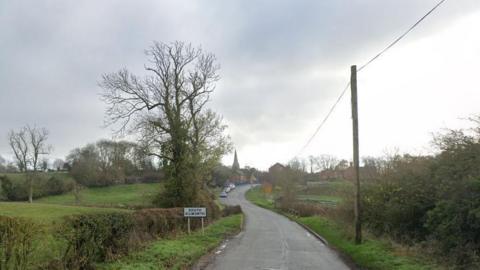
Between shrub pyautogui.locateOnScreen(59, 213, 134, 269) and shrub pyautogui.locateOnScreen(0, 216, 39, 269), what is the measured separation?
131 cm

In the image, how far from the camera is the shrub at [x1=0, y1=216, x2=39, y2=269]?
823 centimetres

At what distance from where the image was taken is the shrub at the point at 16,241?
8227 mm

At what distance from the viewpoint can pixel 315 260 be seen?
16969 mm

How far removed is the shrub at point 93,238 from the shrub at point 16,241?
1.31m

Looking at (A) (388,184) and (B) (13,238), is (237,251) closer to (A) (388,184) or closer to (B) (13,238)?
(A) (388,184)

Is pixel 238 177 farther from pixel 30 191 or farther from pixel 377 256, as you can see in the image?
pixel 377 256

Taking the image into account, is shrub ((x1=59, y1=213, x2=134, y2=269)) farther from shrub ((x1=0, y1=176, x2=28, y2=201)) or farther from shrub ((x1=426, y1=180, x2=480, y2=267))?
shrub ((x1=0, y1=176, x2=28, y2=201))

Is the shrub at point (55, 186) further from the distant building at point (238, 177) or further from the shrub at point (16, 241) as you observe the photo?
the shrub at point (16, 241)

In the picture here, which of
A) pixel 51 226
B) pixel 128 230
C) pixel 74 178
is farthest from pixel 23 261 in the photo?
pixel 74 178

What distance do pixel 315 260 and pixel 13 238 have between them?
11.2 m

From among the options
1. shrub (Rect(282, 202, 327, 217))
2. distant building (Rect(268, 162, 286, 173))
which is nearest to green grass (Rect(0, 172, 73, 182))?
distant building (Rect(268, 162, 286, 173))

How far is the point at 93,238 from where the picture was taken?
38.9 feet

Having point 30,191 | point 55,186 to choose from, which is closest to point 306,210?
point 30,191

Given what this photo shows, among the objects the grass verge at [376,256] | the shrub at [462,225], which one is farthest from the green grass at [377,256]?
the shrub at [462,225]
